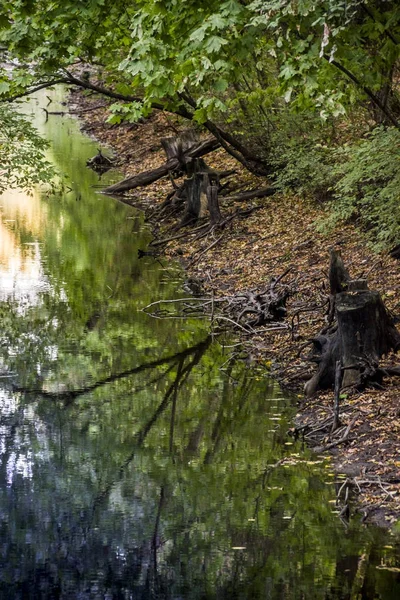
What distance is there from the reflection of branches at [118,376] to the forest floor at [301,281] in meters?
0.73

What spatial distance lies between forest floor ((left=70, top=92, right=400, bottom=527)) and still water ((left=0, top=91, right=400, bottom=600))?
35 cm

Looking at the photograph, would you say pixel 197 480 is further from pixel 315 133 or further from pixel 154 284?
pixel 315 133

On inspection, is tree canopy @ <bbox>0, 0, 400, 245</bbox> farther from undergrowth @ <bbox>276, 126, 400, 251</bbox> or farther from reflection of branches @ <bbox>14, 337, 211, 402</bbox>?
reflection of branches @ <bbox>14, 337, 211, 402</bbox>

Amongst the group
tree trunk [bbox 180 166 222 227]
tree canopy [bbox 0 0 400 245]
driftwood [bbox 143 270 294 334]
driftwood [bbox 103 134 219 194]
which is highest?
driftwood [bbox 103 134 219 194]

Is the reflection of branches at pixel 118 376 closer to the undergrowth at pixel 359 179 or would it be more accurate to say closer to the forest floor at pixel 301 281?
the forest floor at pixel 301 281

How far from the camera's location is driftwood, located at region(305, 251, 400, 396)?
10945 mm

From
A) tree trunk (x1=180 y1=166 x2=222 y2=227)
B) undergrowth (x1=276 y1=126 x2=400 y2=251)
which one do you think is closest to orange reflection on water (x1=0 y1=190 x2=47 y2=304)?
tree trunk (x1=180 y1=166 x2=222 y2=227)

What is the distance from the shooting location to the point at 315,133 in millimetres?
20406

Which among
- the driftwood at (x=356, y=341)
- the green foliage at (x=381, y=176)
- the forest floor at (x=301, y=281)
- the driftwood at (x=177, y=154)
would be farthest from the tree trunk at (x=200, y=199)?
the driftwood at (x=356, y=341)

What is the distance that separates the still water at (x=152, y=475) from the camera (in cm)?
752

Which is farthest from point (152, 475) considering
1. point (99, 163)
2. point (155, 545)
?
point (99, 163)

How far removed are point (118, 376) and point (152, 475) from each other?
11.6 ft

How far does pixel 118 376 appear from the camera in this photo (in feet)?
42.6

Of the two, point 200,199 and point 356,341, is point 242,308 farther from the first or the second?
point 200,199
